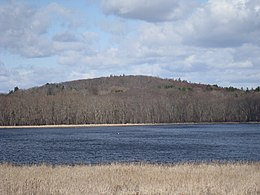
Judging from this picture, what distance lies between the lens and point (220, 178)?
22.3 meters

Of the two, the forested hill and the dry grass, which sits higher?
the forested hill

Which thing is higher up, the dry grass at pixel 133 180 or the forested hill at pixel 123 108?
the forested hill at pixel 123 108

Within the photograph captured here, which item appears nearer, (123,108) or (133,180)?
(133,180)

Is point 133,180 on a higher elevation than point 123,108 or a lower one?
lower

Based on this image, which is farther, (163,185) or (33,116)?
(33,116)

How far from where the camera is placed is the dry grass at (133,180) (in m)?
18.1

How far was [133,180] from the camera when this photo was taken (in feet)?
70.4

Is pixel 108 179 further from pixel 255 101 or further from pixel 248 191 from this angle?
pixel 255 101

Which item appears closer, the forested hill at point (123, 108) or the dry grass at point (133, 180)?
the dry grass at point (133, 180)

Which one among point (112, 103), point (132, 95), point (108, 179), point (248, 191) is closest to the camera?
point (248, 191)

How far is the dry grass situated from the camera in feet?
59.5

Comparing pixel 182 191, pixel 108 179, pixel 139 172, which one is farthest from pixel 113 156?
pixel 182 191

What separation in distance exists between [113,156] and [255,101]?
129745 mm

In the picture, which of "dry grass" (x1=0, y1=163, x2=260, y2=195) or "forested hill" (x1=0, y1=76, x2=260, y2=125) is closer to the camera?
"dry grass" (x1=0, y1=163, x2=260, y2=195)
